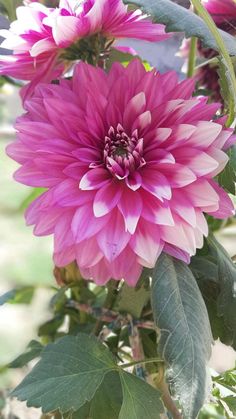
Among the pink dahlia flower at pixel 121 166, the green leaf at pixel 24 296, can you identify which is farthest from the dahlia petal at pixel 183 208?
the green leaf at pixel 24 296

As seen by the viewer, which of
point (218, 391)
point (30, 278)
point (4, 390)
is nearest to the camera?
point (218, 391)

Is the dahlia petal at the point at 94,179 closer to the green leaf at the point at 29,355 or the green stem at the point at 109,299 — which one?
the green stem at the point at 109,299

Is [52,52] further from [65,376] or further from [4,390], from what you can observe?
[4,390]

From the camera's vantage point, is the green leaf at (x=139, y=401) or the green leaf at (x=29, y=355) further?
the green leaf at (x=29, y=355)

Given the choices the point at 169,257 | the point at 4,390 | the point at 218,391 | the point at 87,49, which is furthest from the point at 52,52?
the point at 4,390

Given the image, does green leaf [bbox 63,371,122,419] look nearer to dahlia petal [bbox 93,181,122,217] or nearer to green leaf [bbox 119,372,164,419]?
green leaf [bbox 119,372,164,419]

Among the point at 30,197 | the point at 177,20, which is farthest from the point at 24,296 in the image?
the point at 177,20

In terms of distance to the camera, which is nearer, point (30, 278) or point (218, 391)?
point (218, 391)

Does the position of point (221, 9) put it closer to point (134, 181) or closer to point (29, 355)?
point (134, 181)
